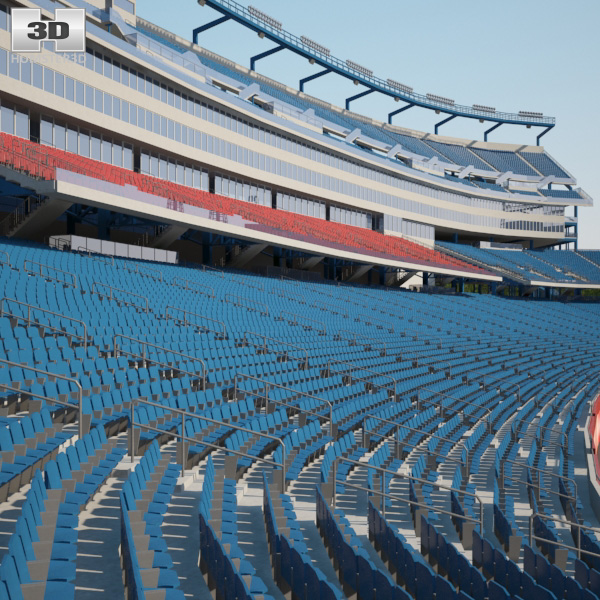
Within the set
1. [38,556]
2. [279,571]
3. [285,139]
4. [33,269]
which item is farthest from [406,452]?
[285,139]

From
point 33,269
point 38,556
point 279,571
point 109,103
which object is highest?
point 109,103

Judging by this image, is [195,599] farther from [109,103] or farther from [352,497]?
[109,103]

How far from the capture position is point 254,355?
52.6 ft

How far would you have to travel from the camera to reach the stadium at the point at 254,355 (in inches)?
256

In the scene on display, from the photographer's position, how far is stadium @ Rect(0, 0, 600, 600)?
21.3 ft

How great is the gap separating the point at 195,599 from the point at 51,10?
21835 mm

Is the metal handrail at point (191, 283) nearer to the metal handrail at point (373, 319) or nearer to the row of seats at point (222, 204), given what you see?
the row of seats at point (222, 204)

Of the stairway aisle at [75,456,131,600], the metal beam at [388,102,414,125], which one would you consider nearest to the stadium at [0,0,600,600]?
the stairway aisle at [75,456,131,600]

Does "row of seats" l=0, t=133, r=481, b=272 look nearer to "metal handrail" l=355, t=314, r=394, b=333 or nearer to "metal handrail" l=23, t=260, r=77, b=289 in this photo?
"metal handrail" l=23, t=260, r=77, b=289

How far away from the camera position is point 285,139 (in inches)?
1419
